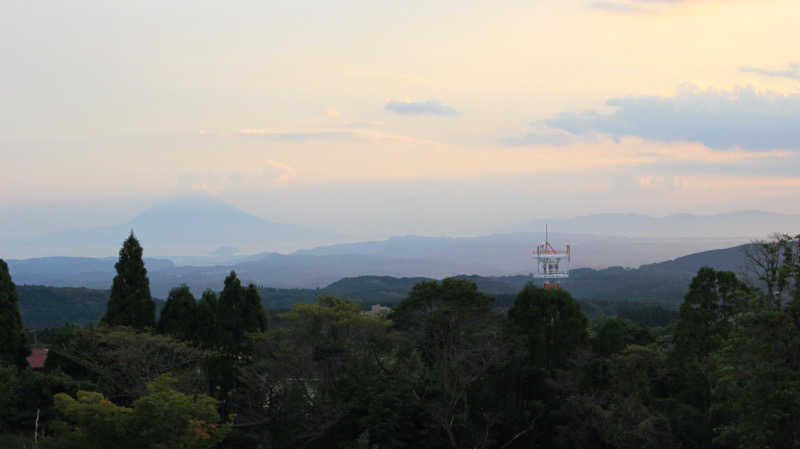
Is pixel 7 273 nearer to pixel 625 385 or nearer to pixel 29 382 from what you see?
pixel 29 382

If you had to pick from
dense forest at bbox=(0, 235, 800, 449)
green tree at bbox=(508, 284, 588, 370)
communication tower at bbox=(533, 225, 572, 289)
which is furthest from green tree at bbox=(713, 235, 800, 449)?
communication tower at bbox=(533, 225, 572, 289)

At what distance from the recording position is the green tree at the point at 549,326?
2362 centimetres

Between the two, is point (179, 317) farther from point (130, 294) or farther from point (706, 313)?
point (706, 313)

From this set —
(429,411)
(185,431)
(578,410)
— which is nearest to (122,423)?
(185,431)

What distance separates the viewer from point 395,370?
20.8 m

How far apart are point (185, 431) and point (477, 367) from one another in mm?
9417

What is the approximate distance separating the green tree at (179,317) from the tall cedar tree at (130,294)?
1.49 ft

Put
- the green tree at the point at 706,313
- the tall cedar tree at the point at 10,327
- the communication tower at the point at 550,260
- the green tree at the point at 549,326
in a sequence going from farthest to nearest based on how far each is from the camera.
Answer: the communication tower at the point at 550,260
the green tree at the point at 549,326
the tall cedar tree at the point at 10,327
the green tree at the point at 706,313

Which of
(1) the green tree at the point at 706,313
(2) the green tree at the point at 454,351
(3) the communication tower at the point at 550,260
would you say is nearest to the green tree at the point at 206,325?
(2) the green tree at the point at 454,351

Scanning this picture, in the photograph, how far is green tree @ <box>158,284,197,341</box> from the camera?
75.8 ft

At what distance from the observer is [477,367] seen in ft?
66.8

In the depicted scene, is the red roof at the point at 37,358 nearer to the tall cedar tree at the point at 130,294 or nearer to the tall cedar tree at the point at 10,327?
the tall cedar tree at the point at 10,327

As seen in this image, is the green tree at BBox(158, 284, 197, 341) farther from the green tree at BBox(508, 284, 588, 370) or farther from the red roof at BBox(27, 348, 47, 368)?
the green tree at BBox(508, 284, 588, 370)

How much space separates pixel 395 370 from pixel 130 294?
9832 millimetres
